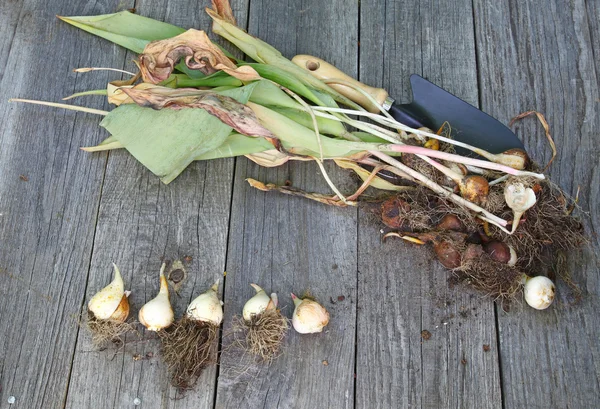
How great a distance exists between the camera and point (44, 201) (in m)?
1.22

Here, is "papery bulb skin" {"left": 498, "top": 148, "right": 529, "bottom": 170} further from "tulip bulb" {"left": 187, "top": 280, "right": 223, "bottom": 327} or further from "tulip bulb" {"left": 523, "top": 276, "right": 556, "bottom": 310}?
"tulip bulb" {"left": 187, "top": 280, "right": 223, "bottom": 327}

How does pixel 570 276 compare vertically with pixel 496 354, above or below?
above

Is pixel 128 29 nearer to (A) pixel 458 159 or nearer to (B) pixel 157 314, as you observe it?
(B) pixel 157 314

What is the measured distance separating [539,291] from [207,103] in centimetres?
84

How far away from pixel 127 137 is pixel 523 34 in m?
1.11

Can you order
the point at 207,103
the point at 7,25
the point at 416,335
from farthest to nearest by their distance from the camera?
the point at 7,25, the point at 416,335, the point at 207,103

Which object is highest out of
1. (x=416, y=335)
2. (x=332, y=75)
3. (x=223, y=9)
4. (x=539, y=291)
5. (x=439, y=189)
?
(x=223, y=9)

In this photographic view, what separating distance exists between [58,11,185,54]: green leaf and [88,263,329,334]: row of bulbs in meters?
0.60

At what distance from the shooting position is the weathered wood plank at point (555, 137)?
112 cm

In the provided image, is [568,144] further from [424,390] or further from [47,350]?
[47,350]

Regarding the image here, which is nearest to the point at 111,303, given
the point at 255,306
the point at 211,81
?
the point at 255,306

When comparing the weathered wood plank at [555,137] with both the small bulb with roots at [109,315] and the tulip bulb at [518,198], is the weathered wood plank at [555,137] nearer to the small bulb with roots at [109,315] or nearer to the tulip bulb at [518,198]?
the tulip bulb at [518,198]

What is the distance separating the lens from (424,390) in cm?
110

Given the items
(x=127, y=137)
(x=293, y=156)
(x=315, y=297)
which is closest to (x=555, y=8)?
(x=293, y=156)
